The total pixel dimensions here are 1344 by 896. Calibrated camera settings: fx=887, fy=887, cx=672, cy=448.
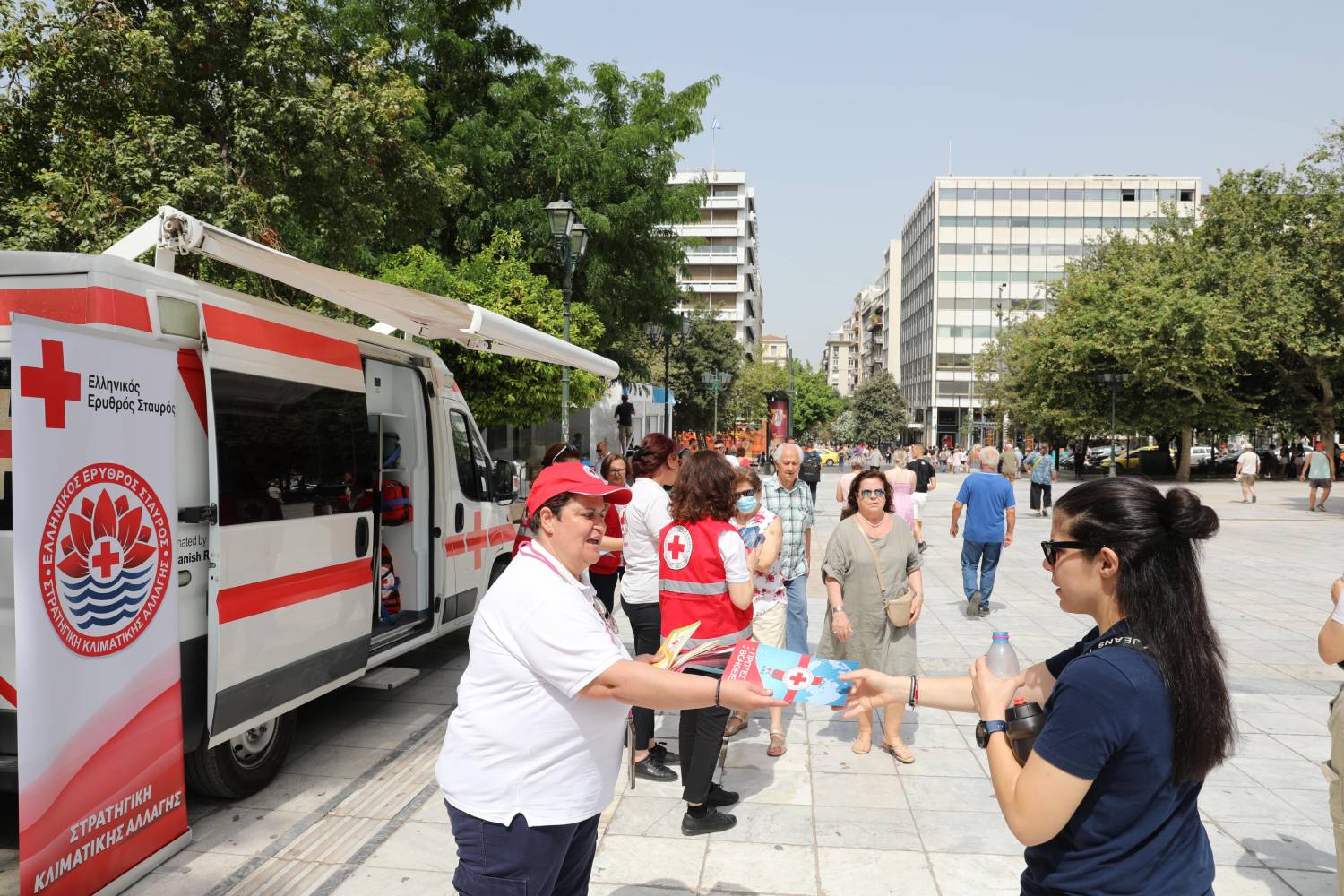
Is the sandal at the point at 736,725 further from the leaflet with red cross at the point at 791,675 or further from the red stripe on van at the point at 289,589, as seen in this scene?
the leaflet with red cross at the point at 791,675

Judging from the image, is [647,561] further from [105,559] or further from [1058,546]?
[1058,546]

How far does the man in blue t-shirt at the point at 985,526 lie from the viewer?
31.0ft

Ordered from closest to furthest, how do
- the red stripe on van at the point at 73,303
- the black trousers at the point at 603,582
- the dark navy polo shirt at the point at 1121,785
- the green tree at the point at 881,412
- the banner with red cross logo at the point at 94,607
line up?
the dark navy polo shirt at the point at 1121,785 < the banner with red cross logo at the point at 94,607 < the red stripe on van at the point at 73,303 < the black trousers at the point at 603,582 < the green tree at the point at 881,412

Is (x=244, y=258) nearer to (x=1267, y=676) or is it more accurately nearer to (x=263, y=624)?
(x=263, y=624)

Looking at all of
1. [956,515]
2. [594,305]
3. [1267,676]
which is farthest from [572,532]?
[594,305]

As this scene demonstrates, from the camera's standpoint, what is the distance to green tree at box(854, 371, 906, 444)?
83625mm

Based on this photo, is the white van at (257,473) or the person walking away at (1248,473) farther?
the person walking away at (1248,473)

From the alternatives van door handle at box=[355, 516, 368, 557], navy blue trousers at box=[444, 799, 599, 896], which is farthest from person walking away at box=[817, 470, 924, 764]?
navy blue trousers at box=[444, 799, 599, 896]

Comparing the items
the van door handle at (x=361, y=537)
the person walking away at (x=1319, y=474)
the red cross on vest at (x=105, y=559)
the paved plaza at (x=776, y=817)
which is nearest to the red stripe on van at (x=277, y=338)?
the van door handle at (x=361, y=537)

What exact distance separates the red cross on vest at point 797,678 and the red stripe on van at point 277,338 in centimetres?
334

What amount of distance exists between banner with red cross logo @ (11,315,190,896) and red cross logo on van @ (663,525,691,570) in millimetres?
2302

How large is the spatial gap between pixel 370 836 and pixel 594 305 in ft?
55.9

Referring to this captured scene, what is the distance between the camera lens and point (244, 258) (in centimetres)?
465

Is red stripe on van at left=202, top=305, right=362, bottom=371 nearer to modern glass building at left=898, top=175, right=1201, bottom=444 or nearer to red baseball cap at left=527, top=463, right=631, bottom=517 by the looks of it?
red baseball cap at left=527, top=463, right=631, bottom=517
